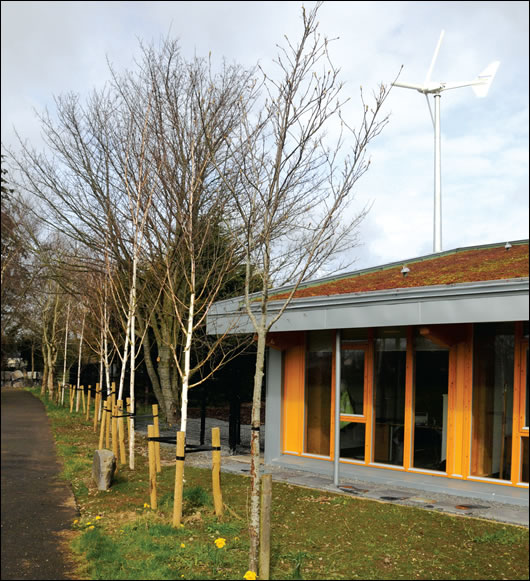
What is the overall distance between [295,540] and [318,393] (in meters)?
4.33

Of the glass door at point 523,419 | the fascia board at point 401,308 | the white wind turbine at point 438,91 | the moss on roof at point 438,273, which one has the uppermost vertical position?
the white wind turbine at point 438,91

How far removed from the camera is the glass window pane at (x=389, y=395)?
360 inches

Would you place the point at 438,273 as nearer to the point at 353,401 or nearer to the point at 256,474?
the point at 353,401

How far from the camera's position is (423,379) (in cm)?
886

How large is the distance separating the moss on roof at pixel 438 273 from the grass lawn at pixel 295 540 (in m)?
2.16

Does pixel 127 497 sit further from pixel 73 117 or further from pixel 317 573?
pixel 73 117

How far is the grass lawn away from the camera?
4.55 meters

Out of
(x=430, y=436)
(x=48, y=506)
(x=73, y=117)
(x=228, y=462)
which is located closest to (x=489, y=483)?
(x=430, y=436)

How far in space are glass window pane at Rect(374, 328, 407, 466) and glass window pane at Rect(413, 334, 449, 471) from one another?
248 millimetres

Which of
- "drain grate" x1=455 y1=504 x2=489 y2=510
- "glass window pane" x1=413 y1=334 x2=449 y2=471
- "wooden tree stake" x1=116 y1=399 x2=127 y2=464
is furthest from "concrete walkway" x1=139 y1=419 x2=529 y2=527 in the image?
"wooden tree stake" x1=116 y1=399 x2=127 y2=464

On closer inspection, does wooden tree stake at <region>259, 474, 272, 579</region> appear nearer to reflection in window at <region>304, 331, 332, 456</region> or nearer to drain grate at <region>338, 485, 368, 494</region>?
drain grate at <region>338, 485, 368, 494</region>

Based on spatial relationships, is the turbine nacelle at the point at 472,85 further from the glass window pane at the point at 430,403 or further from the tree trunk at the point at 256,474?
the glass window pane at the point at 430,403

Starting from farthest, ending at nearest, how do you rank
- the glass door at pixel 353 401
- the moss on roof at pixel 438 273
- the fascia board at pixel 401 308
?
the glass door at pixel 353 401 → the moss on roof at pixel 438 273 → the fascia board at pixel 401 308

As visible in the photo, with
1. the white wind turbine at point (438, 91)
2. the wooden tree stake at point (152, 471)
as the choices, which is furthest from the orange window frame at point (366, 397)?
the wooden tree stake at point (152, 471)
